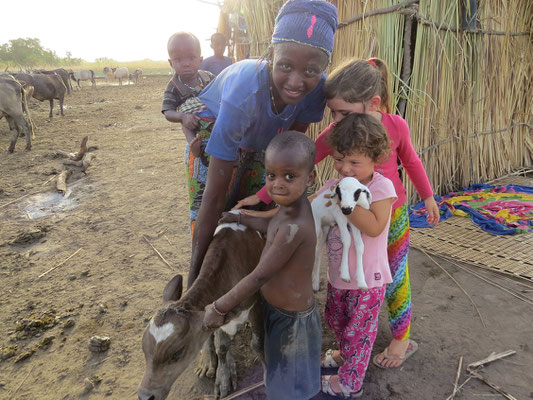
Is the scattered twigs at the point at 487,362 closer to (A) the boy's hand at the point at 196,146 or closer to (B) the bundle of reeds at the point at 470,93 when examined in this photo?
(A) the boy's hand at the point at 196,146

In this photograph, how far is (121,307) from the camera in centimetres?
322

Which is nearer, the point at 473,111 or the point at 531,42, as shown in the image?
the point at 473,111

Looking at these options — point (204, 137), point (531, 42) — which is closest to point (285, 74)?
point (204, 137)

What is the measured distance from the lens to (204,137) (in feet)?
8.02

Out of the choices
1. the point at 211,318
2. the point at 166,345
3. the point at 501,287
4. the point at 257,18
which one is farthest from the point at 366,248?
the point at 257,18

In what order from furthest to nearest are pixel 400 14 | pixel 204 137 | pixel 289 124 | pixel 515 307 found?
pixel 400 14
pixel 515 307
pixel 204 137
pixel 289 124

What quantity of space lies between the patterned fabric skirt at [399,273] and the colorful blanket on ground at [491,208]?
85.9 inches

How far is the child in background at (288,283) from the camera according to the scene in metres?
1.59

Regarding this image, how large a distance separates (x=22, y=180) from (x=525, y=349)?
818cm

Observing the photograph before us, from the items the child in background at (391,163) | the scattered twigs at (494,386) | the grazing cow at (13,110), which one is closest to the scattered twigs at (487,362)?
the scattered twigs at (494,386)

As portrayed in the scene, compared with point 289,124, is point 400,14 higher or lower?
higher

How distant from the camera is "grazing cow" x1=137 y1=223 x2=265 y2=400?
5.05 feet

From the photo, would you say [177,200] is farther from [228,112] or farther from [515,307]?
[515,307]

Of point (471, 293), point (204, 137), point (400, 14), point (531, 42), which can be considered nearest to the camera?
point (204, 137)
